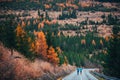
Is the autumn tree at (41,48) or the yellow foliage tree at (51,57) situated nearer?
the autumn tree at (41,48)

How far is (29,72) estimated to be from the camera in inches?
993

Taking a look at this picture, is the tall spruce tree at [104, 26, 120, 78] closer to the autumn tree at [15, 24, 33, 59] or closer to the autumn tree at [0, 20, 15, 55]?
the autumn tree at [15, 24, 33, 59]

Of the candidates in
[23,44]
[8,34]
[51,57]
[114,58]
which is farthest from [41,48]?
[114,58]

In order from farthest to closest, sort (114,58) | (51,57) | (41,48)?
(51,57) < (41,48) < (114,58)

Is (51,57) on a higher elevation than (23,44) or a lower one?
lower

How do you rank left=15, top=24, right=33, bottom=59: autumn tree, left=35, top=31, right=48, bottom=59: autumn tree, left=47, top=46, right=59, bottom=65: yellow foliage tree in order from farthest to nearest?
1. left=47, top=46, right=59, bottom=65: yellow foliage tree
2. left=35, top=31, right=48, bottom=59: autumn tree
3. left=15, top=24, right=33, bottom=59: autumn tree

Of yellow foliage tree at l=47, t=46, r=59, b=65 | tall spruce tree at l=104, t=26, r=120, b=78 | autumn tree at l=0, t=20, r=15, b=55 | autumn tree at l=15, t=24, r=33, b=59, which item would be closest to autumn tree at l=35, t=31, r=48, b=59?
yellow foliage tree at l=47, t=46, r=59, b=65

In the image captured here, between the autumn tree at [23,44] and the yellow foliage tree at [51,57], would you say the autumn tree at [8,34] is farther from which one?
the yellow foliage tree at [51,57]

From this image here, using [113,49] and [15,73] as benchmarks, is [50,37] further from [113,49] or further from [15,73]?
[15,73]

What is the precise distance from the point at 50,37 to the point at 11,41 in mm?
20395

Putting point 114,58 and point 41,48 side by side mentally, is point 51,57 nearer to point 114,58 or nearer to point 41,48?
point 41,48

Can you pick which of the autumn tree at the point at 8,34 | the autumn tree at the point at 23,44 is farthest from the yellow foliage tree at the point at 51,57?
the autumn tree at the point at 8,34

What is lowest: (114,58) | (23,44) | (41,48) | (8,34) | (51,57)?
(51,57)

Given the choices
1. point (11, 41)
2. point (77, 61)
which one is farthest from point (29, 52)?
point (77, 61)
